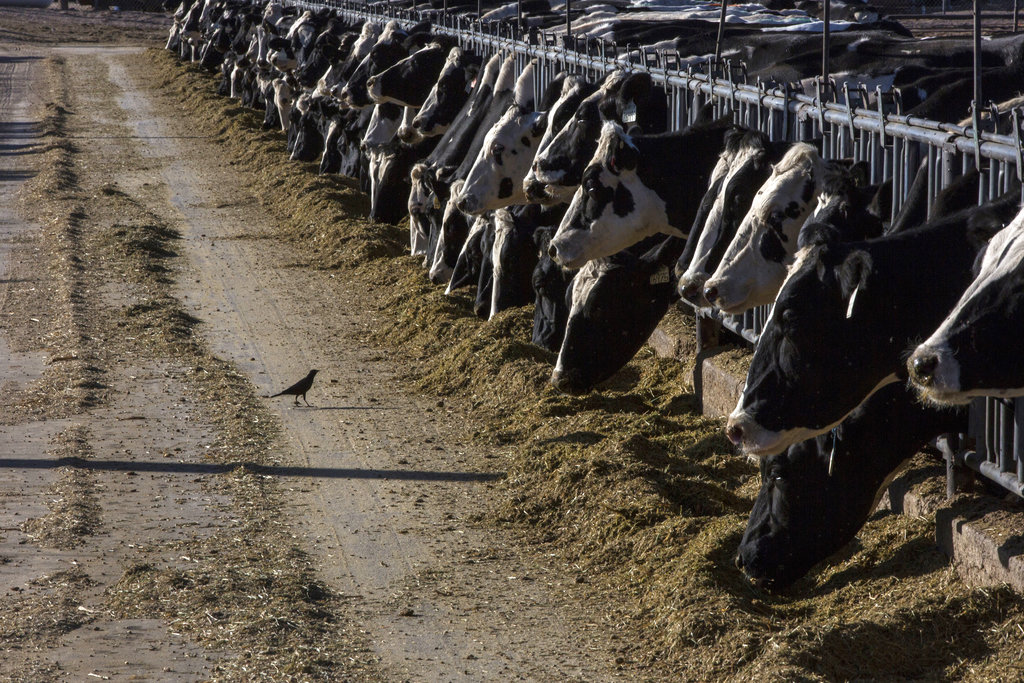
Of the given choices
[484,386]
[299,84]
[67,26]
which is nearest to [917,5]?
[299,84]

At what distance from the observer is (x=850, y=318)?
4.23 m

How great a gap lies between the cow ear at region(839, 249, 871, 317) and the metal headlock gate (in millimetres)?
673

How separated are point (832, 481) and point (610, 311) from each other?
2949mm

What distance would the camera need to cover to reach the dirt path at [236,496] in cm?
485

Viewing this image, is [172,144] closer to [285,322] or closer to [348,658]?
[285,322]

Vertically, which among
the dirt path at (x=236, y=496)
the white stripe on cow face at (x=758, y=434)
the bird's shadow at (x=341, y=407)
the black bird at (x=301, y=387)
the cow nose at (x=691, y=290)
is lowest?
the bird's shadow at (x=341, y=407)

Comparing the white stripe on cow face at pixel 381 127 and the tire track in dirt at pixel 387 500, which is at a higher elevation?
the white stripe on cow face at pixel 381 127

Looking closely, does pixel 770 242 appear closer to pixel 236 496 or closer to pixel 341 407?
pixel 236 496

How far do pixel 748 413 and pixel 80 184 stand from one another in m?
14.2

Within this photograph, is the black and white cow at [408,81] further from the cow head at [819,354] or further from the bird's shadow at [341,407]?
the cow head at [819,354]

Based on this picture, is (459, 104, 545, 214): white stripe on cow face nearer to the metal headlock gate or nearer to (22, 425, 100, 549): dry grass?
A: the metal headlock gate

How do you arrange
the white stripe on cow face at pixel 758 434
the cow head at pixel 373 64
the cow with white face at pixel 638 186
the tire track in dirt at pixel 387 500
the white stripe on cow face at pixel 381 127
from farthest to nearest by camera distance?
the cow head at pixel 373 64 < the white stripe on cow face at pixel 381 127 < the cow with white face at pixel 638 186 < the tire track in dirt at pixel 387 500 < the white stripe on cow face at pixel 758 434

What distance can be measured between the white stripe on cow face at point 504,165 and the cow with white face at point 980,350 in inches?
245


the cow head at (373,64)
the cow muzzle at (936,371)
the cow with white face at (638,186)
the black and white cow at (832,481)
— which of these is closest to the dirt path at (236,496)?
the black and white cow at (832,481)
